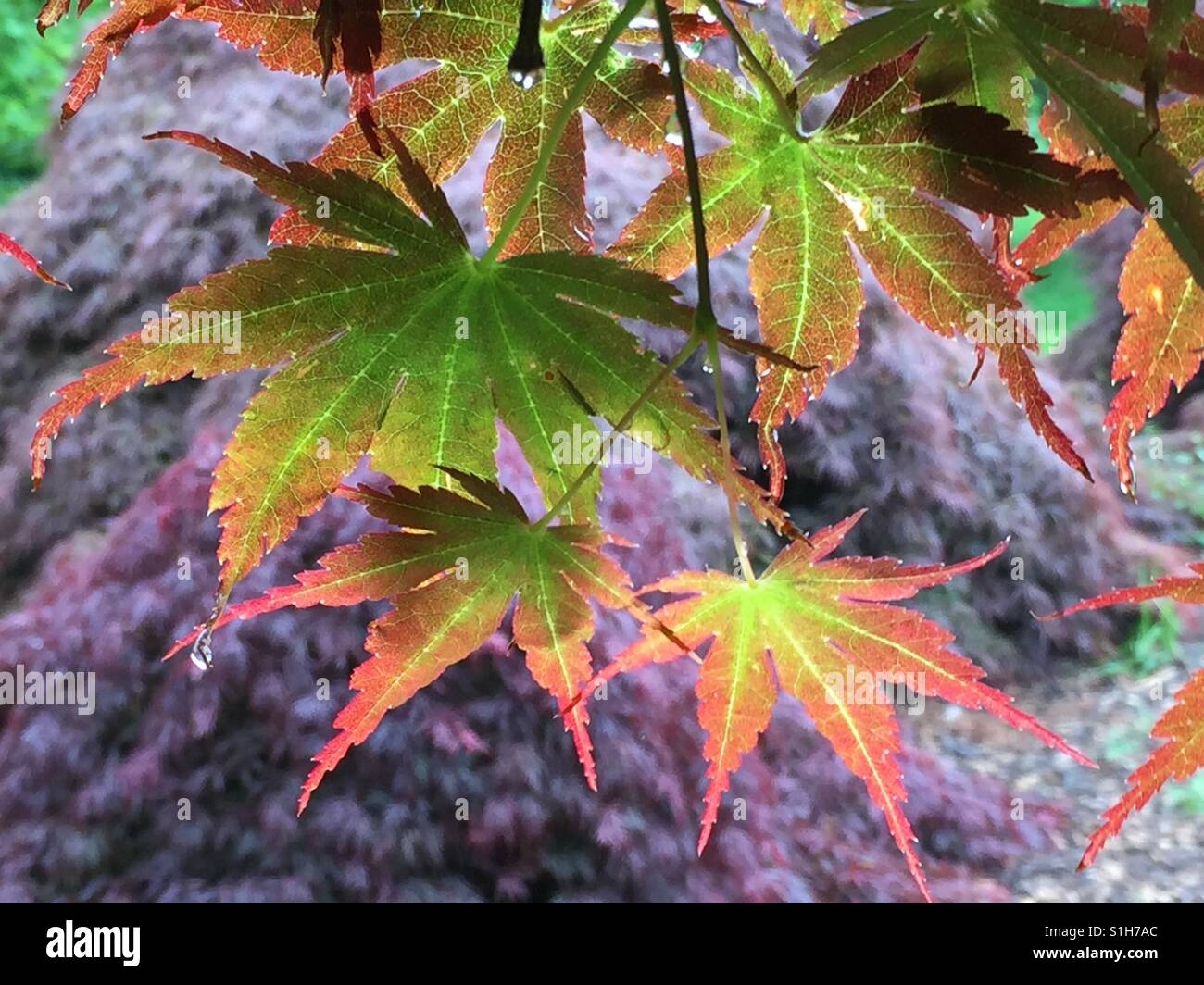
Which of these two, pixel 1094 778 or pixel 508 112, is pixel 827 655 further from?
pixel 1094 778

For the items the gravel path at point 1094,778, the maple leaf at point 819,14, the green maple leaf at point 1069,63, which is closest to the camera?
the green maple leaf at point 1069,63

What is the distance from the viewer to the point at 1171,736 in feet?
0.99

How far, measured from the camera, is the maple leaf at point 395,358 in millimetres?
262

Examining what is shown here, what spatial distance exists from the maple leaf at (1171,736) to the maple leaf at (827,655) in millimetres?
22

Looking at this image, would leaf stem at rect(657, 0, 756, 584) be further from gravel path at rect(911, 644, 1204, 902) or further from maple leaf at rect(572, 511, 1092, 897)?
gravel path at rect(911, 644, 1204, 902)

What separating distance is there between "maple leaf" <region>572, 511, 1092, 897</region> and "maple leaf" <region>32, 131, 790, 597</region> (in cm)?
6

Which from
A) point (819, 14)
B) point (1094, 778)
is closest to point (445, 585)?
point (819, 14)

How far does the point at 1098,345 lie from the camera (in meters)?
2.63

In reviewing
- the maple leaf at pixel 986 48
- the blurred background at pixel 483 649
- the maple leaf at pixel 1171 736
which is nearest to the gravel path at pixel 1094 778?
the blurred background at pixel 483 649

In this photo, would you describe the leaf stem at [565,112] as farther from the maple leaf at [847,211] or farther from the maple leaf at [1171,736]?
the maple leaf at [1171,736]

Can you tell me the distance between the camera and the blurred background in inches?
52.4

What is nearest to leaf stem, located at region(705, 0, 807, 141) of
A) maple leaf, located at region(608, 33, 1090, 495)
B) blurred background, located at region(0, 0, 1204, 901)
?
maple leaf, located at region(608, 33, 1090, 495)
